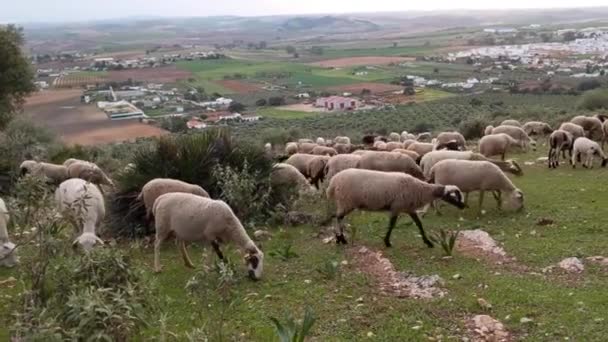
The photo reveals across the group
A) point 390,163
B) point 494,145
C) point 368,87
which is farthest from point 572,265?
point 368,87

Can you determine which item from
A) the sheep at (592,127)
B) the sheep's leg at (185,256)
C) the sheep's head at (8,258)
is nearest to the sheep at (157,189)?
the sheep's leg at (185,256)

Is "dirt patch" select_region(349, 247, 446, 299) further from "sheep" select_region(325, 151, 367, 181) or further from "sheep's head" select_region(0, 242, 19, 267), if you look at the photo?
"sheep's head" select_region(0, 242, 19, 267)

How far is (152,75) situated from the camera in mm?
81688

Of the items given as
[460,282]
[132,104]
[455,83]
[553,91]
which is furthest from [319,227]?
[455,83]

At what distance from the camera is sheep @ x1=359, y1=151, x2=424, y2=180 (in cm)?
1555

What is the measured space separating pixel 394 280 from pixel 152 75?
7584cm

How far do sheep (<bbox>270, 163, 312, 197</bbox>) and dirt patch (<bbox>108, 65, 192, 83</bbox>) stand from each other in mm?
61790

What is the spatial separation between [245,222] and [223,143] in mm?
2443

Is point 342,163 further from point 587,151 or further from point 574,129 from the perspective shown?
point 574,129

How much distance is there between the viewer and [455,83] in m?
72.1

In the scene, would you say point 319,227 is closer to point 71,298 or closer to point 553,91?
point 71,298

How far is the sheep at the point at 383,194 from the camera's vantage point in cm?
1188

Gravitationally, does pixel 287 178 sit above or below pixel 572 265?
below

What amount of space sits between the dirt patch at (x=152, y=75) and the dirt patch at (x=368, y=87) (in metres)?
20.3
